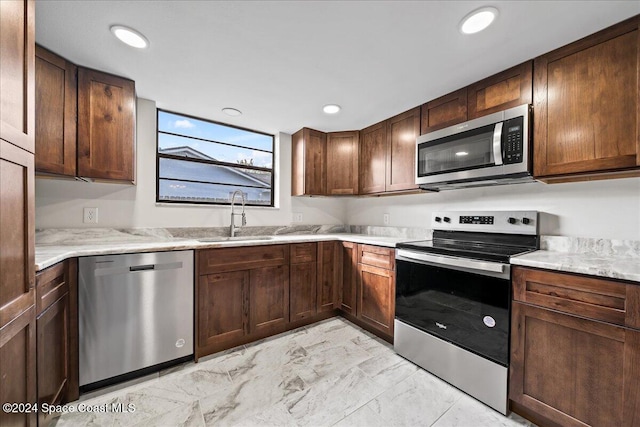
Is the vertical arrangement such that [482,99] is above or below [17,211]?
above

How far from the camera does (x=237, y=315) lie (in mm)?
2162

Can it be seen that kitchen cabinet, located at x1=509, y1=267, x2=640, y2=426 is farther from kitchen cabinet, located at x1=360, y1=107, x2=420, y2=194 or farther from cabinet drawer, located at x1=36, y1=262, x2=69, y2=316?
cabinet drawer, located at x1=36, y1=262, x2=69, y2=316

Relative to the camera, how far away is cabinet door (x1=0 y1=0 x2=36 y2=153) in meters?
0.86

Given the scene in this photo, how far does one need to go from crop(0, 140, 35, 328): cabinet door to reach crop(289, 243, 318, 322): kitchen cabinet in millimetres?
1718

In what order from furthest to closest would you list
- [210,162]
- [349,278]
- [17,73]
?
[210,162]
[349,278]
[17,73]

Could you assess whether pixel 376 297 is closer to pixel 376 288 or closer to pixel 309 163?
pixel 376 288

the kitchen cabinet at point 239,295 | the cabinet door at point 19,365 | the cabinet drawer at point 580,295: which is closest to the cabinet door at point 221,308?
the kitchen cabinet at point 239,295

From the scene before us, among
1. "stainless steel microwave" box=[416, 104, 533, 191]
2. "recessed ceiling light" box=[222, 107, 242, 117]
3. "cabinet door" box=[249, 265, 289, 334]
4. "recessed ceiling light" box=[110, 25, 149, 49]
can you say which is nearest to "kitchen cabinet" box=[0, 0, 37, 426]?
"recessed ceiling light" box=[110, 25, 149, 49]

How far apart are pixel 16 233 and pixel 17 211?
82 millimetres

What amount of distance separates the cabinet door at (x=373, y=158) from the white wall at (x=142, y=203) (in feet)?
3.04

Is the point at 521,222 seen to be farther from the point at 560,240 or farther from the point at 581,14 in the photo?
the point at 581,14

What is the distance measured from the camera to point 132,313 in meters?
1.73

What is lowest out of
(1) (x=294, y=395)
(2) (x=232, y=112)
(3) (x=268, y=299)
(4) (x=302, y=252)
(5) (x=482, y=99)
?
(1) (x=294, y=395)

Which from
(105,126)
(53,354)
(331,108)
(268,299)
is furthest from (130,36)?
(268,299)
